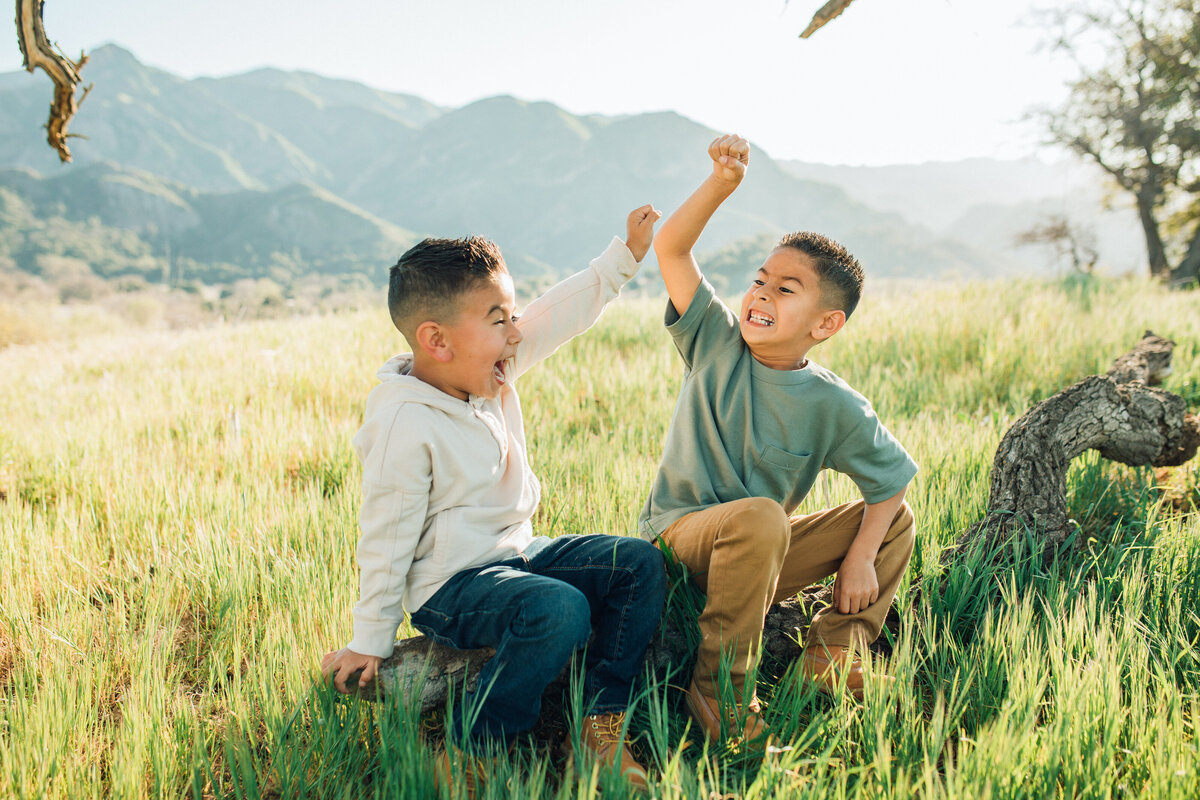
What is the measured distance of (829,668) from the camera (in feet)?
5.54

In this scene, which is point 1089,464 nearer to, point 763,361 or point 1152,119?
point 763,361

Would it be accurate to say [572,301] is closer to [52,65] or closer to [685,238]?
[685,238]

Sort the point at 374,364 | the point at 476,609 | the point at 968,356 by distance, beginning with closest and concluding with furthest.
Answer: the point at 476,609, the point at 968,356, the point at 374,364

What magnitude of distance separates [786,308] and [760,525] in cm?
60

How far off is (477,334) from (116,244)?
158881 mm

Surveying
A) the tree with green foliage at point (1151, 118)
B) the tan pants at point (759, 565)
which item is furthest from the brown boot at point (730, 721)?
the tree with green foliage at point (1151, 118)

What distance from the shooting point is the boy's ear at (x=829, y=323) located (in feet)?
6.15

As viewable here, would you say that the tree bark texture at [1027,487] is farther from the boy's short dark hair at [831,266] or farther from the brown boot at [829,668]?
the boy's short dark hair at [831,266]

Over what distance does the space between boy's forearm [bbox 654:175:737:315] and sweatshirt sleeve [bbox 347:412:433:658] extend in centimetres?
82

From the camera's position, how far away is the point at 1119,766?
138 centimetres

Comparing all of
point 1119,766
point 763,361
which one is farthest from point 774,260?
point 1119,766

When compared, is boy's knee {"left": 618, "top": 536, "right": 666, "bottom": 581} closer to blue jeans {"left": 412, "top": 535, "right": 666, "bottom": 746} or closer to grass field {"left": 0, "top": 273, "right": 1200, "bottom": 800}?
blue jeans {"left": 412, "top": 535, "right": 666, "bottom": 746}

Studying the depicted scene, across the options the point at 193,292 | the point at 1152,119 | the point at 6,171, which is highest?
the point at 6,171

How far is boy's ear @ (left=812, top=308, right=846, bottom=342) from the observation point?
1.88 m
